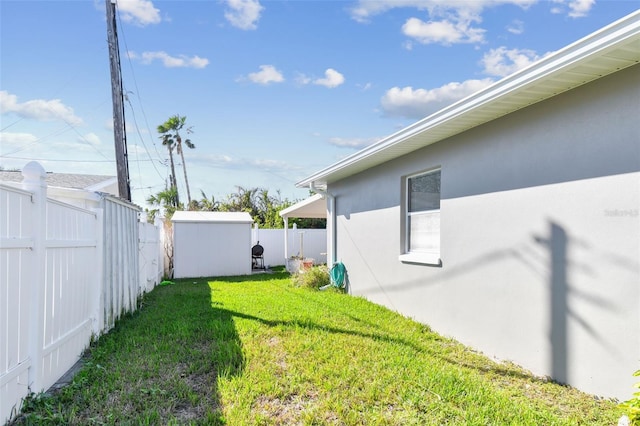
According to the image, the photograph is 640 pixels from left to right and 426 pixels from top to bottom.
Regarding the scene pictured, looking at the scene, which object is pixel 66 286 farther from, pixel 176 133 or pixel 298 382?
pixel 176 133

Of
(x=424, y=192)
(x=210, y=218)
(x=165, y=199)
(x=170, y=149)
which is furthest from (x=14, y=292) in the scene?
(x=170, y=149)

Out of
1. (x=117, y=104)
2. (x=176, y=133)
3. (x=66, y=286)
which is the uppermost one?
(x=176, y=133)

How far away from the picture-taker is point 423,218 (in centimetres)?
666

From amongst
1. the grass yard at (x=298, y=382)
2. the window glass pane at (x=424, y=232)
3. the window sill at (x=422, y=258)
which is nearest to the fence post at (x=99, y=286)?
the grass yard at (x=298, y=382)

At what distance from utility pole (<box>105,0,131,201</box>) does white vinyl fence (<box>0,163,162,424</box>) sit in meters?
3.59

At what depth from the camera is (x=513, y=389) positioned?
3.59m

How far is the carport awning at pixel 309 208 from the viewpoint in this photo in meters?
13.9

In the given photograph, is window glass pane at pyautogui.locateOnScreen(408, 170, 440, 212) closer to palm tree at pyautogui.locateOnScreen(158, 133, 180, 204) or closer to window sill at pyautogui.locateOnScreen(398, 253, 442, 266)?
window sill at pyautogui.locateOnScreen(398, 253, 442, 266)

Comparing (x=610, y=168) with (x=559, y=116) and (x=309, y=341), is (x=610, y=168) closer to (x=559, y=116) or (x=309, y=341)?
(x=559, y=116)

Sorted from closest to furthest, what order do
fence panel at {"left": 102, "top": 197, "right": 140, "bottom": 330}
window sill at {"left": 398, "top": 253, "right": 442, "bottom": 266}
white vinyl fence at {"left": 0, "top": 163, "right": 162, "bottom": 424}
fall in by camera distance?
white vinyl fence at {"left": 0, "top": 163, "right": 162, "bottom": 424} → fence panel at {"left": 102, "top": 197, "right": 140, "bottom": 330} → window sill at {"left": 398, "top": 253, "right": 442, "bottom": 266}

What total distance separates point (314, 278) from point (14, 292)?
26.3ft

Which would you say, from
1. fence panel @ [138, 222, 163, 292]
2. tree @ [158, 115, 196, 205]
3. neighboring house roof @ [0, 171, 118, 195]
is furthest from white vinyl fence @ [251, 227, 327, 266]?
tree @ [158, 115, 196, 205]

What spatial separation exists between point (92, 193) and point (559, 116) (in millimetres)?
5917

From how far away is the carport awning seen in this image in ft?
45.7
